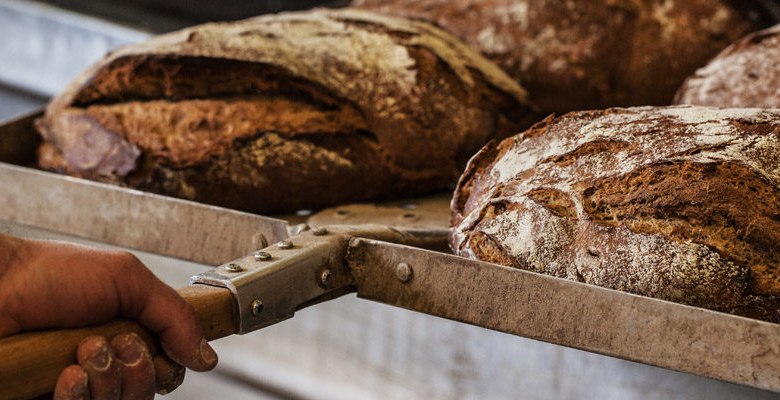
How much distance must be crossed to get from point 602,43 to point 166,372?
128cm

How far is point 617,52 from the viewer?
197 cm

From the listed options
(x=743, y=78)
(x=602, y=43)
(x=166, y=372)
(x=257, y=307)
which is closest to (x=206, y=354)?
(x=166, y=372)

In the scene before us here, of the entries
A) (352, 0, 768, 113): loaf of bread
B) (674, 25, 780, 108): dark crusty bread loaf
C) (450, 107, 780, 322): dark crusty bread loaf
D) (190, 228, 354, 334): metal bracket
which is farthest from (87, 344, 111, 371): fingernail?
(352, 0, 768, 113): loaf of bread

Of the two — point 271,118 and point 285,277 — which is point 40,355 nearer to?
point 285,277

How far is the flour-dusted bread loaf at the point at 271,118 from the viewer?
1604 mm

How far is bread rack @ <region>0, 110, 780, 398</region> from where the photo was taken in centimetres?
101

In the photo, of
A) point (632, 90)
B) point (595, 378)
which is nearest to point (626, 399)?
point (595, 378)

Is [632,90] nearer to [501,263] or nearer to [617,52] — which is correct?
[617,52]

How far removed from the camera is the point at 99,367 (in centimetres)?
85

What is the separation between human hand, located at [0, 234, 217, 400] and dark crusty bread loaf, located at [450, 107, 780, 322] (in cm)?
46

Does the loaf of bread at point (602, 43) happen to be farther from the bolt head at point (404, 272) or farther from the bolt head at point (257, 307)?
the bolt head at point (257, 307)

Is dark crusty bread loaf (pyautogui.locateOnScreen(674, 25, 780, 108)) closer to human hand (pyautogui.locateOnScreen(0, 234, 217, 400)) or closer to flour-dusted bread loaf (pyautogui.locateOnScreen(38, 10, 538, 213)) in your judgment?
flour-dusted bread loaf (pyautogui.locateOnScreen(38, 10, 538, 213))

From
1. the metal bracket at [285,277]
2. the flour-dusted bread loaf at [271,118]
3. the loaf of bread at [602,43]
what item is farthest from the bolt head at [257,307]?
the loaf of bread at [602,43]

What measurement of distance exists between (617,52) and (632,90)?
0.08 m
